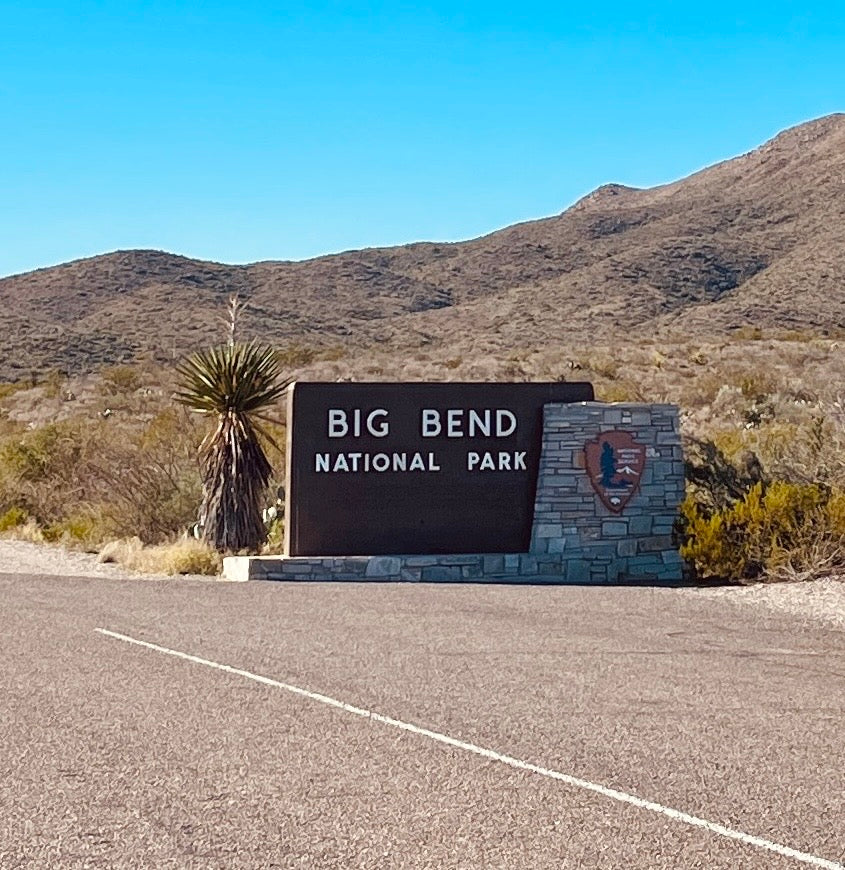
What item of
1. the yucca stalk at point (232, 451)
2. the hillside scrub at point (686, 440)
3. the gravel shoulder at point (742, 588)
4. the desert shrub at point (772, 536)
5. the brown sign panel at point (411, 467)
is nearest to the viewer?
the gravel shoulder at point (742, 588)

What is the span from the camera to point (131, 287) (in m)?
84.4

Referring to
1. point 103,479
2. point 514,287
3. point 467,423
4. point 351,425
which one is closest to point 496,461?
point 467,423


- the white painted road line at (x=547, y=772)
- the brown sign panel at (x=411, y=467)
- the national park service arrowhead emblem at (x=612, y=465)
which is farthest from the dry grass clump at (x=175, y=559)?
the white painted road line at (x=547, y=772)

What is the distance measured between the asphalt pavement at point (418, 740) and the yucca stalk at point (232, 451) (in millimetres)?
5371

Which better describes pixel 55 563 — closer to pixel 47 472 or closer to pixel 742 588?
pixel 47 472

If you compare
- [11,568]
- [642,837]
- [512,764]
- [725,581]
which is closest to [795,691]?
[512,764]

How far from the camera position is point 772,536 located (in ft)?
55.1

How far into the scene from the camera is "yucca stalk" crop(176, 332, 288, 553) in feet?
61.7

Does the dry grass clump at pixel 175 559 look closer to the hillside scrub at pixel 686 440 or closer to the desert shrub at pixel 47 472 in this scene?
the hillside scrub at pixel 686 440

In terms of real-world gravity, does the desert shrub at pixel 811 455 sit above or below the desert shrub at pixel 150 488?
above

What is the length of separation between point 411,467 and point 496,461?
1.21 meters

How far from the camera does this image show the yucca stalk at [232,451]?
61.7ft

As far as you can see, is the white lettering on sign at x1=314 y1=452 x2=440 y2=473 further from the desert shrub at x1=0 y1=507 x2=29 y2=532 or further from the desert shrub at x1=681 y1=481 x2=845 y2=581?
the desert shrub at x1=0 y1=507 x2=29 y2=532

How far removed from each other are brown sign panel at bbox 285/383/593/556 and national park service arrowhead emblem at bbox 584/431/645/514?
0.82m
